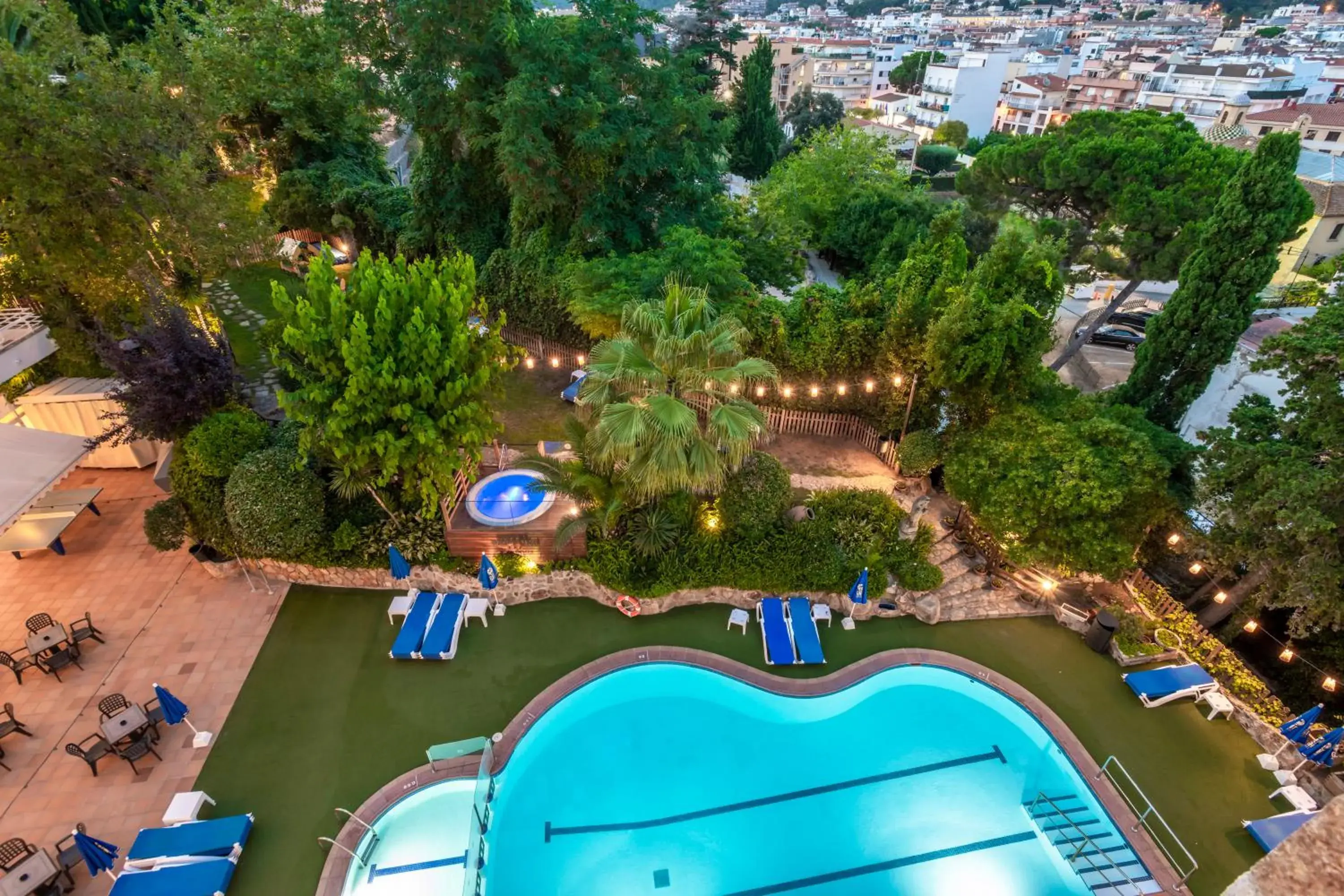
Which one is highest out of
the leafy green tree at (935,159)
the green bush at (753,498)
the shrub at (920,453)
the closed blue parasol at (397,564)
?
the leafy green tree at (935,159)

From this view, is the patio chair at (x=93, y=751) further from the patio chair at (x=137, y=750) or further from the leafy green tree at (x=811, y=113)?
the leafy green tree at (x=811, y=113)

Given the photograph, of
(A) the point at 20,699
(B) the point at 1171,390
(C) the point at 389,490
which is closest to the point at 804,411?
(B) the point at 1171,390

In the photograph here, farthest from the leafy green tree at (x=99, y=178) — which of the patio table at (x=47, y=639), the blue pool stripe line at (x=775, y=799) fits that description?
→ the blue pool stripe line at (x=775, y=799)

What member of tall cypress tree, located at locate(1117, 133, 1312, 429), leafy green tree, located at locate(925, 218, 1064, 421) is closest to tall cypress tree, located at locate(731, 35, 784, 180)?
leafy green tree, located at locate(925, 218, 1064, 421)

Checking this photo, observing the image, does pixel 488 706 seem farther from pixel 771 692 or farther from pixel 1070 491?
pixel 1070 491

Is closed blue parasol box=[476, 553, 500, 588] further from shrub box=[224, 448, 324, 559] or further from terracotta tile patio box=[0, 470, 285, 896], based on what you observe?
terracotta tile patio box=[0, 470, 285, 896]

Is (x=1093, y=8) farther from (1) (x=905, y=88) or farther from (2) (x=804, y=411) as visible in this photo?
(2) (x=804, y=411)
